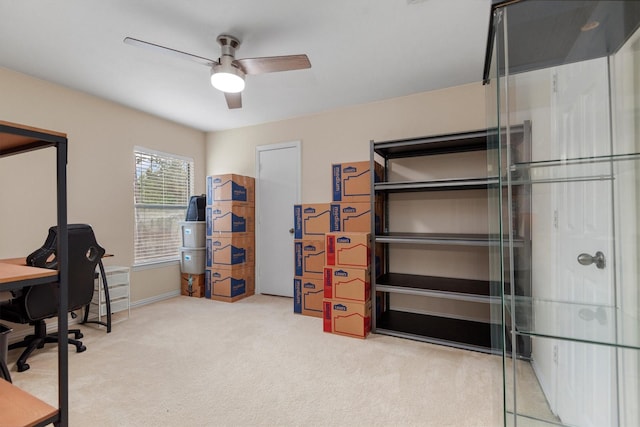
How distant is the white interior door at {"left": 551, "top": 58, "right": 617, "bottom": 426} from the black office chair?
3123mm

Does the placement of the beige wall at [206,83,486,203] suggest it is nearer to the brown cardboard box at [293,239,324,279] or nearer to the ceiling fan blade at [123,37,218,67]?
the brown cardboard box at [293,239,324,279]

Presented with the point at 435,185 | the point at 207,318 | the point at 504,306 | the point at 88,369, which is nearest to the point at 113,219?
the point at 207,318

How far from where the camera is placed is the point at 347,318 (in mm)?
2783

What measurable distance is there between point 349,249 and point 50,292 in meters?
2.52

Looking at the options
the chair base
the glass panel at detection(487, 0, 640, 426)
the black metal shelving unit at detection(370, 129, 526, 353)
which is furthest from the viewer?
the black metal shelving unit at detection(370, 129, 526, 353)

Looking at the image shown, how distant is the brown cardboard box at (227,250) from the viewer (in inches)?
155

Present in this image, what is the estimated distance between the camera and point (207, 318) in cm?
325

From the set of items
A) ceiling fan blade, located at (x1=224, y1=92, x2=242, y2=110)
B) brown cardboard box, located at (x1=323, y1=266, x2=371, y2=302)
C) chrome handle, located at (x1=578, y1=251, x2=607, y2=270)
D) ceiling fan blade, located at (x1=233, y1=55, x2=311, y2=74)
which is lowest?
brown cardboard box, located at (x1=323, y1=266, x2=371, y2=302)

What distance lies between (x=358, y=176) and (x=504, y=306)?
2262mm

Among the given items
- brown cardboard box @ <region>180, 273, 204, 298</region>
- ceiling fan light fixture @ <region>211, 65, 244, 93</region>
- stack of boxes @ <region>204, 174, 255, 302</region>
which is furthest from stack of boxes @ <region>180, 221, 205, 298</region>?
ceiling fan light fixture @ <region>211, 65, 244, 93</region>

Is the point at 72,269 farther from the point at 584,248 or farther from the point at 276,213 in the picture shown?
the point at 584,248

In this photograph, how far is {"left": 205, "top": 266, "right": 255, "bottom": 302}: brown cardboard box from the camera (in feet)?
12.8

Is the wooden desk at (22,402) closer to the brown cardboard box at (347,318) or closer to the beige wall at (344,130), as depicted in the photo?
the brown cardboard box at (347,318)

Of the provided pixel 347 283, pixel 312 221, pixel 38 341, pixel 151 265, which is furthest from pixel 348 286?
pixel 151 265
